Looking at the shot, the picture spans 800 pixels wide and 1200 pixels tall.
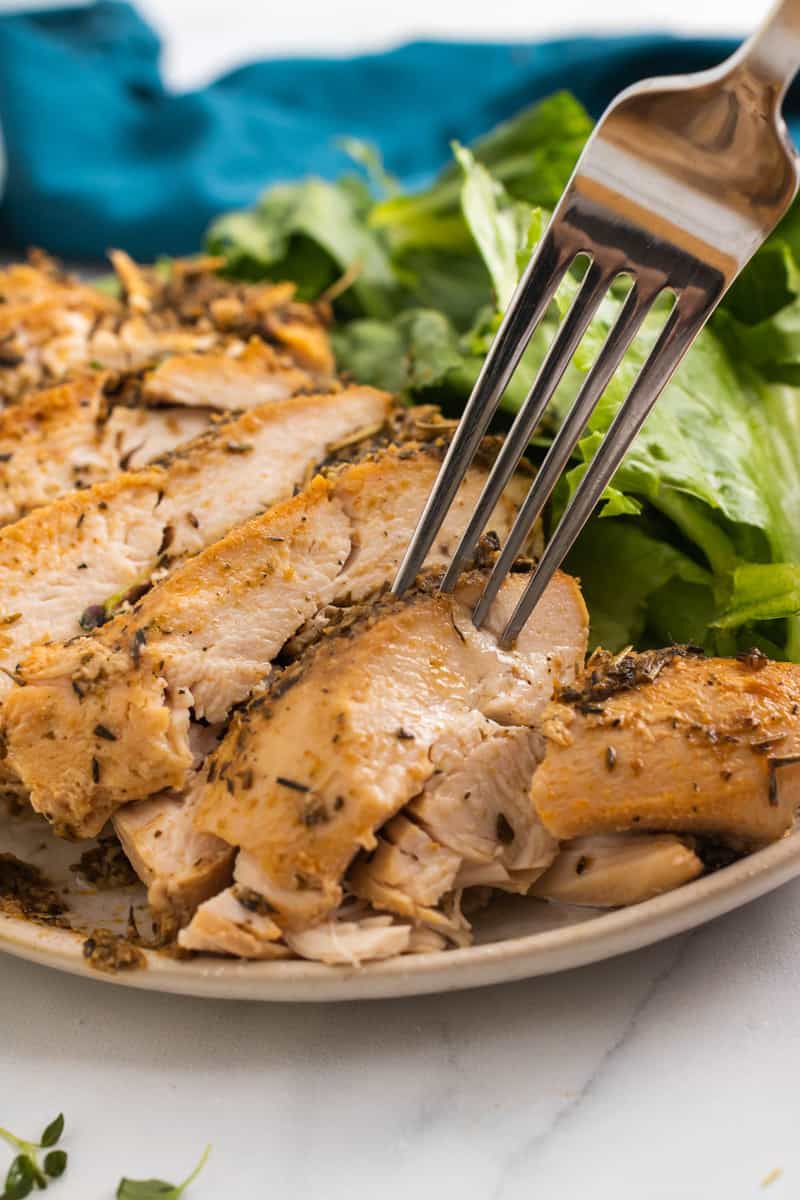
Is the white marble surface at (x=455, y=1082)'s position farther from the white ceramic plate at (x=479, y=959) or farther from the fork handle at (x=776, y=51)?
the fork handle at (x=776, y=51)

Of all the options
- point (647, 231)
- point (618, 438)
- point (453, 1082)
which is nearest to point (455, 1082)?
point (453, 1082)

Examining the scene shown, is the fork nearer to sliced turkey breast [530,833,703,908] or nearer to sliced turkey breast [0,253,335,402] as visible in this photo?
sliced turkey breast [530,833,703,908]

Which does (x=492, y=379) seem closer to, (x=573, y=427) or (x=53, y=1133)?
(x=573, y=427)

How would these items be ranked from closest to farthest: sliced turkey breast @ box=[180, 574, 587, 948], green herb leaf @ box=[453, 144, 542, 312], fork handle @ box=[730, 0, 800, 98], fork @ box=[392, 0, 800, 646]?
fork handle @ box=[730, 0, 800, 98], fork @ box=[392, 0, 800, 646], sliced turkey breast @ box=[180, 574, 587, 948], green herb leaf @ box=[453, 144, 542, 312]

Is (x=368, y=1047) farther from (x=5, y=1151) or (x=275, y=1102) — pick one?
(x=5, y=1151)

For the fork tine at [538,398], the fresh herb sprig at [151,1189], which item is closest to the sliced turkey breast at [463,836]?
the fork tine at [538,398]

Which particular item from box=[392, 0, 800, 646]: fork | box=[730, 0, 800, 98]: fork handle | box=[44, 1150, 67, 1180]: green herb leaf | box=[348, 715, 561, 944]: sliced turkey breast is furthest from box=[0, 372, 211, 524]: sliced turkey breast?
box=[730, 0, 800, 98]: fork handle
